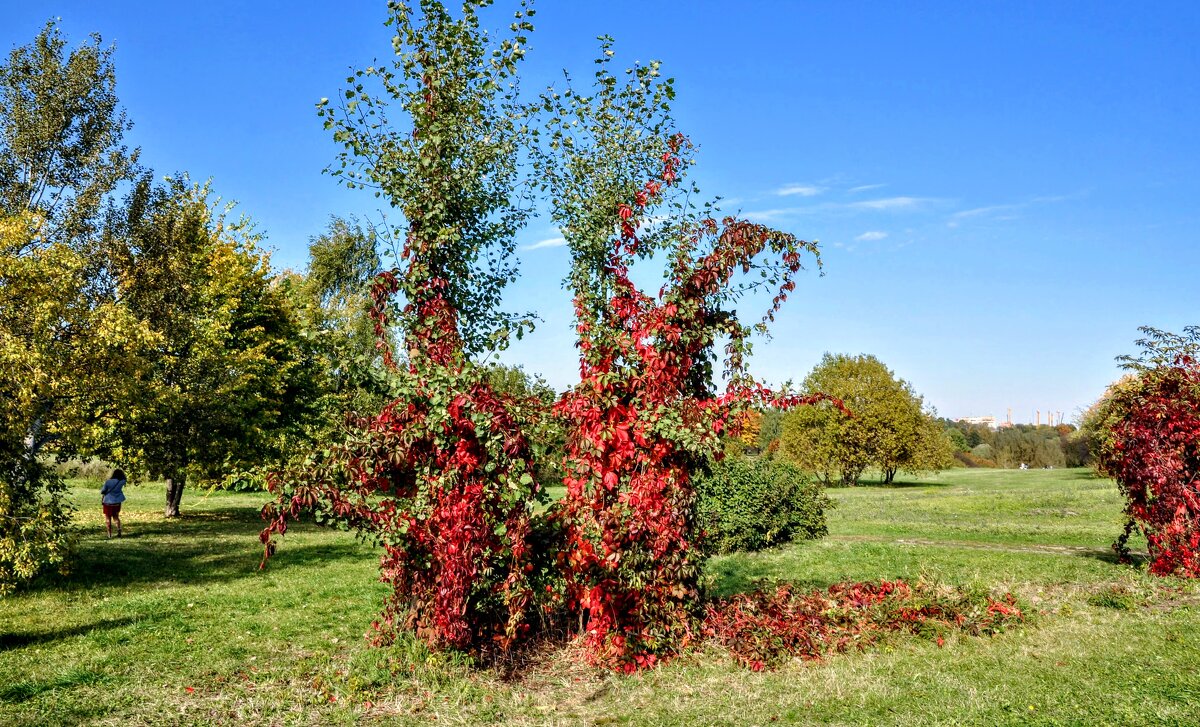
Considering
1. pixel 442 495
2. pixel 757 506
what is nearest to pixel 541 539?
pixel 442 495

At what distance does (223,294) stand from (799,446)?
3218 cm

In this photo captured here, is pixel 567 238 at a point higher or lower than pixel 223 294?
lower

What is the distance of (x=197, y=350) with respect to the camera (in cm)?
1952

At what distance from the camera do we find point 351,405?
8.66 m

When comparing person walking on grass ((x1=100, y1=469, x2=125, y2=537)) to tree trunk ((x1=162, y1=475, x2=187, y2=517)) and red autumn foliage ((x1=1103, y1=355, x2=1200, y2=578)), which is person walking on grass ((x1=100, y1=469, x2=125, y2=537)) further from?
red autumn foliage ((x1=1103, y1=355, x2=1200, y2=578))

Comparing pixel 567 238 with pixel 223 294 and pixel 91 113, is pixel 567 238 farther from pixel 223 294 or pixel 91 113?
pixel 223 294

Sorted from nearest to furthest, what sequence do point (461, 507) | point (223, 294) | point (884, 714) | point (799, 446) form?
point (884, 714), point (461, 507), point (223, 294), point (799, 446)

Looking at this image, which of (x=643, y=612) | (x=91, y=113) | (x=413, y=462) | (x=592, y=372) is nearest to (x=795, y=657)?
(x=643, y=612)

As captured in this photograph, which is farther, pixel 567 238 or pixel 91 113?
pixel 91 113

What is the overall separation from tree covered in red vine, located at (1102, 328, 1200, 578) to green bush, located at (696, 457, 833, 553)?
19.6 feet

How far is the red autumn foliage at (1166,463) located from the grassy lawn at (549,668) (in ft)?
2.35

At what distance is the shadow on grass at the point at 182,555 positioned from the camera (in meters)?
13.3

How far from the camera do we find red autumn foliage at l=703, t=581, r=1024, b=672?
766 centimetres

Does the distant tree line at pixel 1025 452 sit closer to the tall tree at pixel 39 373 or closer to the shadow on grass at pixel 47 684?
the tall tree at pixel 39 373
